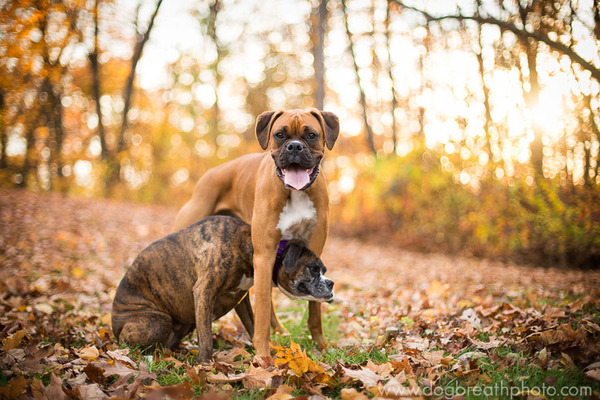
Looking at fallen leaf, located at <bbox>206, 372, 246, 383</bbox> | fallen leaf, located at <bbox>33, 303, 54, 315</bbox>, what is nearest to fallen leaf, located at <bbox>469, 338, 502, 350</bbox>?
fallen leaf, located at <bbox>206, 372, 246, 383</bbox>

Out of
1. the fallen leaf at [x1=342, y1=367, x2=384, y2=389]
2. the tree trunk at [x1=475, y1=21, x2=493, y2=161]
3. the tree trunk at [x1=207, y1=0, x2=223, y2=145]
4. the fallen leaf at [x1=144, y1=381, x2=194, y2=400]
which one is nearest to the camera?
the fallen leaf at [x1=144, y1=381, x2=194, y2=400]

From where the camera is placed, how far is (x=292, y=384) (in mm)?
2996

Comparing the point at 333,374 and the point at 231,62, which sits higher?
the point at 231,62

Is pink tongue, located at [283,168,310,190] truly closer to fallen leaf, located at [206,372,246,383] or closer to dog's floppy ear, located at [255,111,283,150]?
dog's floppy ear, located at [255,111,283,150]

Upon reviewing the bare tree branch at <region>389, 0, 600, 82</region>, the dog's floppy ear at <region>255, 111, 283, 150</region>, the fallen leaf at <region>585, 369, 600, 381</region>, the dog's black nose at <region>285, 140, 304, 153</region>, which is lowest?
the fallen leaf at <region>585, 369, 600, 381</region>

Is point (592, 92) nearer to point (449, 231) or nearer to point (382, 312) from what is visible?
point (382, 312)

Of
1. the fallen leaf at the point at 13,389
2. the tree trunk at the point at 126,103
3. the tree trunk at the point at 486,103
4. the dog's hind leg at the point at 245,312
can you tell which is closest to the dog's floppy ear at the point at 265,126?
the dog's hind leg at the point at 245,312

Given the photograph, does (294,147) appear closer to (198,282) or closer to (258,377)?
(198,282)

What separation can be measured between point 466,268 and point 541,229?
6.78 ft

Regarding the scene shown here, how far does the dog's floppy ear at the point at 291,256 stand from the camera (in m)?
3.92

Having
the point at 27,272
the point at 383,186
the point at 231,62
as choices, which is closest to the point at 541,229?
the point at 383,186

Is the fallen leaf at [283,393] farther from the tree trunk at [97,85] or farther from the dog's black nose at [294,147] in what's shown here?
the tree trunk at [97,85]

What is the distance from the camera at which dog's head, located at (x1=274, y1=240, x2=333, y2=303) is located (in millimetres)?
4008

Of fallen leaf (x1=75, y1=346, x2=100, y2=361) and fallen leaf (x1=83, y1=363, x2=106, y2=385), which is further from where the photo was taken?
fallen leaf (x1=75, y1=346, x2=100, y2=361)
